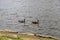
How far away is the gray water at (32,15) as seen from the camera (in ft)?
7.93

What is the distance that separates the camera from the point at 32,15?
112 inches

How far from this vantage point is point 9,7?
130 inches

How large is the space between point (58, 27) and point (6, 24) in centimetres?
85

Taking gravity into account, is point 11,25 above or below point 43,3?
below

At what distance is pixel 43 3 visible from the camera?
3256 millimetres

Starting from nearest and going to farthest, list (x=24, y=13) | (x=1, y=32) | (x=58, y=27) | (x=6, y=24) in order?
(x=1, y=32), (x=58, y=27), (x=6, y=24), (x=24, y=13)

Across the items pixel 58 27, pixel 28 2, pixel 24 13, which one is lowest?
pixel 58 27

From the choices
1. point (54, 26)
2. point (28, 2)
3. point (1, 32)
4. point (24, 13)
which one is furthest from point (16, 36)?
point (28, 2)

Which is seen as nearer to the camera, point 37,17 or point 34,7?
point 37,17

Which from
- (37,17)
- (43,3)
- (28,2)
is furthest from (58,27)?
(28,2)

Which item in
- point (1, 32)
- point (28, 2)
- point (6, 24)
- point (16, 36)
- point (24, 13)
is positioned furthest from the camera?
point (28, 2)

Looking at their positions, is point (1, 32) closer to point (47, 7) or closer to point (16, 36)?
point (16, 36)

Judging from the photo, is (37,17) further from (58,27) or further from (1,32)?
(1,32)

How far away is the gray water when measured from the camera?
95.1 inches
